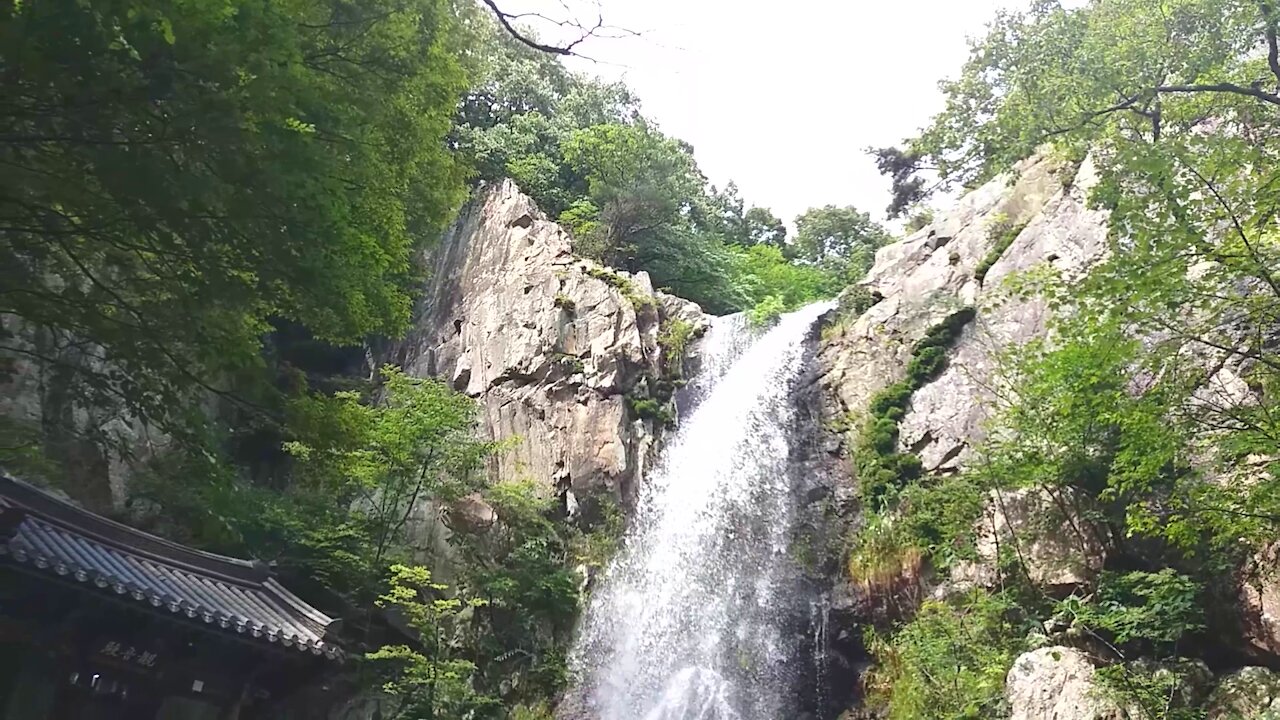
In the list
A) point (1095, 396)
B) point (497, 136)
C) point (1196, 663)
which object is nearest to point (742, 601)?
point (1196, 663)

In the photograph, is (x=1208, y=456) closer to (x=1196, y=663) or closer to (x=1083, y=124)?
(x=1196, y=663)

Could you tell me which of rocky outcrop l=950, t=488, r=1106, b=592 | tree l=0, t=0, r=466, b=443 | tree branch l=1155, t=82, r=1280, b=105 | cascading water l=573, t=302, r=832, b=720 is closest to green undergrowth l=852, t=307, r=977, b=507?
cascading water l=573, t=302, r=832, b=720

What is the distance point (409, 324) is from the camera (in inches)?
261

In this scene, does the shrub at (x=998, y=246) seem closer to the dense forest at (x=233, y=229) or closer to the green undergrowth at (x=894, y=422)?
the green undergrowth at (x=894, y=422)

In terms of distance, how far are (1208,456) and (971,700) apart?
3.72m

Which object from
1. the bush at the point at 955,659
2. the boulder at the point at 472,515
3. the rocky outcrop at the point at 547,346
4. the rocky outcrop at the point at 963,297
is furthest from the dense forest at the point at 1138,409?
the boulder at the point at 472,515

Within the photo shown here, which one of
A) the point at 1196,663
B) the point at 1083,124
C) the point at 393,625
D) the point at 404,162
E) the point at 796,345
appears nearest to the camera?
the point at 404,162

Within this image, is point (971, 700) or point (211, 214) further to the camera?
point (971, 700)

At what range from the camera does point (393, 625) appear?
11156 millimetres

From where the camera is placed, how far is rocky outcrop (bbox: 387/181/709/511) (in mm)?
15688

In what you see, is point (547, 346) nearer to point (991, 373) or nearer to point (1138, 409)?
point (991, 373)

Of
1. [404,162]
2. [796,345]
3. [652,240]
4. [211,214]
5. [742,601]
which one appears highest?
[652,240]

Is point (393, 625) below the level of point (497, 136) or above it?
below

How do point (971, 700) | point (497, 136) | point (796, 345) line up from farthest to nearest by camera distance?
point (497, 136) < point (796, 345) < point (971, 700)
